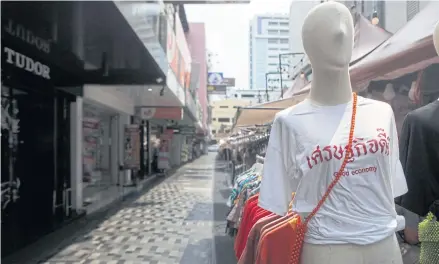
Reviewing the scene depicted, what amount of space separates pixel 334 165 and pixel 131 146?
10162 millimetres

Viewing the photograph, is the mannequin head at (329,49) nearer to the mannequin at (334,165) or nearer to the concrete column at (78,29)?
the mannequin at (334,165)

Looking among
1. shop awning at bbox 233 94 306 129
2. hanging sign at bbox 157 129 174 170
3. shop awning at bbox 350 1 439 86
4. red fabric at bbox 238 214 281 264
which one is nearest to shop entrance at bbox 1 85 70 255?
shop awning at bbox 233 94 306 129

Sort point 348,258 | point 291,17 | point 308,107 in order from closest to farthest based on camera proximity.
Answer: point 348,258
point 308,107
point 291,17

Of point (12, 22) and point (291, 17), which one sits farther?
point (291, 17)

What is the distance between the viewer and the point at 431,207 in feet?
4.98

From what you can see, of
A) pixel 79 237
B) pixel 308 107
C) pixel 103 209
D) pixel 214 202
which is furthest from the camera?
pixel 214 202

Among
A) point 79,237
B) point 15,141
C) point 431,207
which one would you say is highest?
point 15,141

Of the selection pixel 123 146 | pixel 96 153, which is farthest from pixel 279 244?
pixel 123 146

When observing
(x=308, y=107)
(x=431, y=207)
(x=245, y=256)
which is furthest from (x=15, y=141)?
(x=431, y=207)

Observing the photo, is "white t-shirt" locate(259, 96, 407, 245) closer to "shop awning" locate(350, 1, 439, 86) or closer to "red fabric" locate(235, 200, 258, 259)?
"red fabric" locate(235, 200, 258, 259)

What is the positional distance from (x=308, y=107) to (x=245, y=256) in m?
0.80

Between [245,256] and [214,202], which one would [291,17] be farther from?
[245,256]

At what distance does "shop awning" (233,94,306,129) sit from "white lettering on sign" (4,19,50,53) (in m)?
2.61

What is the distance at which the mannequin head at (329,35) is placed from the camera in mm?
1582
